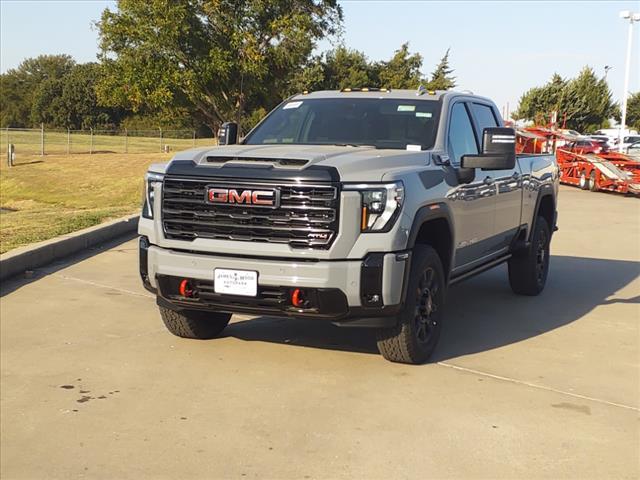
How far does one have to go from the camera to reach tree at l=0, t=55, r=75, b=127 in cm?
9206

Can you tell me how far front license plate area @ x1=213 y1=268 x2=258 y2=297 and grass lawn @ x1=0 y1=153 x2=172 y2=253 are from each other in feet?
20.9

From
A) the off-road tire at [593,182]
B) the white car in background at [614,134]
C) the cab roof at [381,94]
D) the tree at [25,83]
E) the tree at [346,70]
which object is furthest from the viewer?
the tree at [25,83]

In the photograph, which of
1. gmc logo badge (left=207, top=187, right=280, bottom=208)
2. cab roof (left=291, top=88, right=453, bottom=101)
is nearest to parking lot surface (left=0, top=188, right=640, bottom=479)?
gmc logo badge (left=207, top=187, right=280, bottom=208)

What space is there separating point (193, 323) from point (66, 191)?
72.0 ft

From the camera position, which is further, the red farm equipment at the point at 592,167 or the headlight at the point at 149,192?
the red farm equipment at the point at 592,167

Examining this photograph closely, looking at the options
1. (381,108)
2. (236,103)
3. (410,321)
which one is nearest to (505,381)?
(410,321)

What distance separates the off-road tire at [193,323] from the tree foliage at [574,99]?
64413 millimetres

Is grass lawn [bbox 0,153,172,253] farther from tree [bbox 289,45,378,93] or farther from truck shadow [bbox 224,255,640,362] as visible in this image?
tree [bbox 289,45,378,93]

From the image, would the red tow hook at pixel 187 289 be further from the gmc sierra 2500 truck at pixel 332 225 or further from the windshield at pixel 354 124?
the windshield at pixel 354 124

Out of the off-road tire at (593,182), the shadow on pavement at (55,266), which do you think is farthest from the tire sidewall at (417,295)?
the off-road tire at (593,182)

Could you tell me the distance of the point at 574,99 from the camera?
226ft

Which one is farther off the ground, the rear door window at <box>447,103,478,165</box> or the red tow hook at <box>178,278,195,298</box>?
the rear door window at <box>447,103,478,165</box>

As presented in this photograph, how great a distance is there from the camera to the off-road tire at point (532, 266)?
839cm

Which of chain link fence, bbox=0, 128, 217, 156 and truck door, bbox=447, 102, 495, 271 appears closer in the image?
truck door, bbox=447, 102, 495, 271
